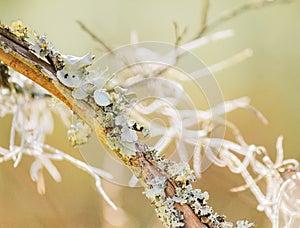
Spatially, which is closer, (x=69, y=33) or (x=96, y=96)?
(x=96, y=96)

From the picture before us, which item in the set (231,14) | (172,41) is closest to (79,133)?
(231,14)

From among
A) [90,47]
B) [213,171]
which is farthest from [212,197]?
[90,47]

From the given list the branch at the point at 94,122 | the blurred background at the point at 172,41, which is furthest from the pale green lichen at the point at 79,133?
the blurred background at the point at 172,41

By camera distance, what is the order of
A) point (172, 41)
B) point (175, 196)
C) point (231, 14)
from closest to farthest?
point (175, 196) < point (231, 14) < point (172, 41)

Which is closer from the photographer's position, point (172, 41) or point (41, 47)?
point (41, 47)

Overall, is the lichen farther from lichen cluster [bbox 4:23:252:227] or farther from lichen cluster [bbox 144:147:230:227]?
lichen cluster [bbox 144:147:230:227]

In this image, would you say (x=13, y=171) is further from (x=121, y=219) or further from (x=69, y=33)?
(x=69, y=33)

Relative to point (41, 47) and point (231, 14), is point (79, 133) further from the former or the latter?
point (231, 14)

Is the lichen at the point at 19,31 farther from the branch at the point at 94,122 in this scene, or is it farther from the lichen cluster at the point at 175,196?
the lichen cluster at the point at 175,196
